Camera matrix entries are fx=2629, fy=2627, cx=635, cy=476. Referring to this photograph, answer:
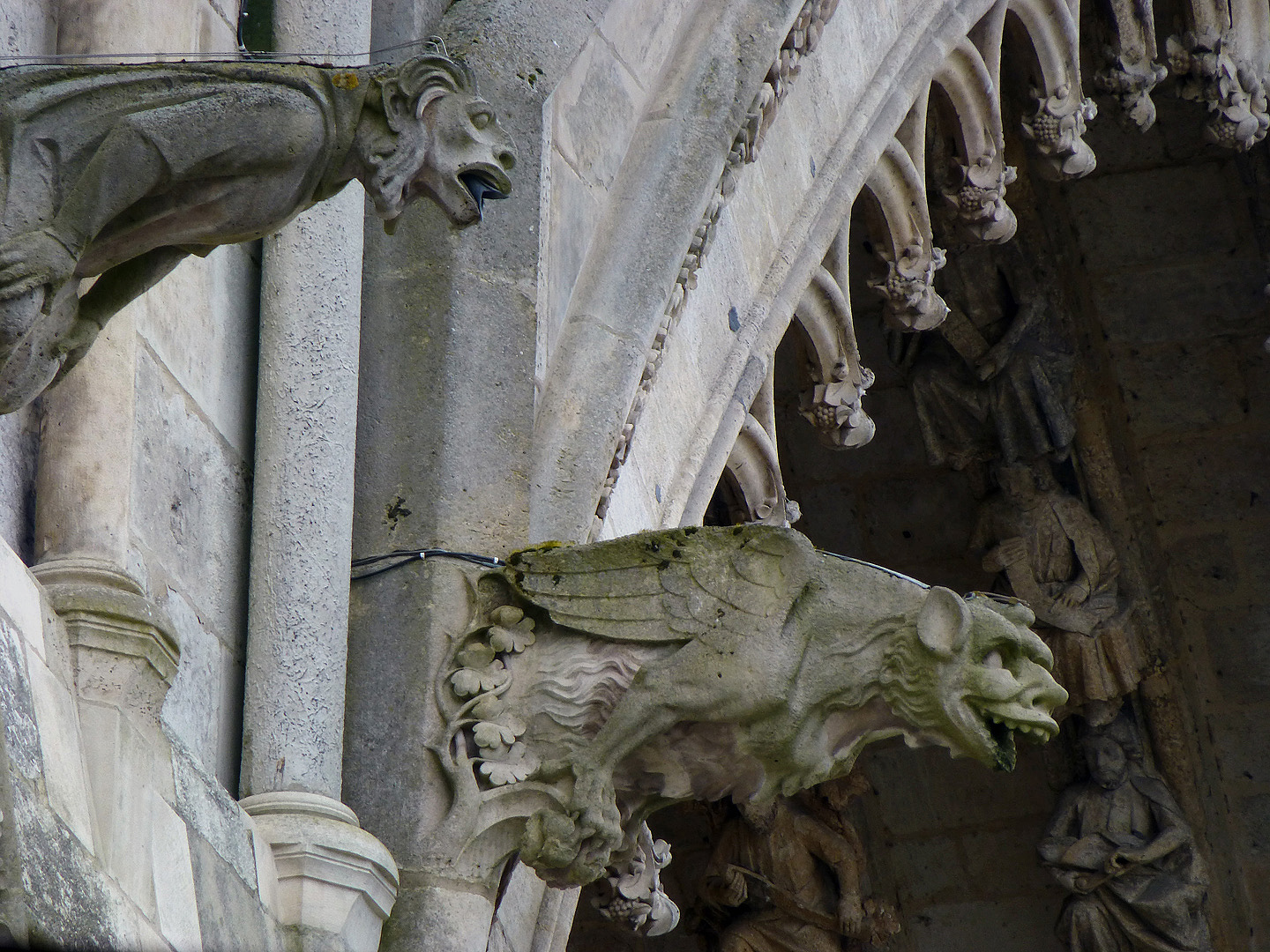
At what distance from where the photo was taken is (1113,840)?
8430 millimetres

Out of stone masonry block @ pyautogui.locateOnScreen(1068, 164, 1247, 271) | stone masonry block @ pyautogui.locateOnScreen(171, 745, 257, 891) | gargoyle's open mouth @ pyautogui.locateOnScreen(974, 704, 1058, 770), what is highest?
stone masonry block @ pyautogui.locateOnScreen(1068, 164, 1247, 271)

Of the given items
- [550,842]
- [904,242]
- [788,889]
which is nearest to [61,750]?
[550,842]

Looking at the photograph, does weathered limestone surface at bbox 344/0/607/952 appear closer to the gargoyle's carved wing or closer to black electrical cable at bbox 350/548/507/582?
black electrical cable at bbox 350/548/507/582

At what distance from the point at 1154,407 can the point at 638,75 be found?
4306 millimetres

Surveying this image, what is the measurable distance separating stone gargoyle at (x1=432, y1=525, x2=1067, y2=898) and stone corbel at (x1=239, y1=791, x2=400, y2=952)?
26cm

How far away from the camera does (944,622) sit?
3.77 meters

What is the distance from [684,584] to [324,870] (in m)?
0.68

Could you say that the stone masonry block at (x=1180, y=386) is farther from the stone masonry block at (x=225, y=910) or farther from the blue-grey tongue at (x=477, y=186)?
the blue-grey tongue at (x=477, y=186)

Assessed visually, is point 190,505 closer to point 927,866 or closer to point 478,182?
point 478,182

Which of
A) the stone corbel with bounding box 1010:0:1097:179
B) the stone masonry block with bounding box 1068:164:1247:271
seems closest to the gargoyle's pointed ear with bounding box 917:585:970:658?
the stone corbel with bounding box 1010:0:1097:179

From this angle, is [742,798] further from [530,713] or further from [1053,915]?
[1053,915]

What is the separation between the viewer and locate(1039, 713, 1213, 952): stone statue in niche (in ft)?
27.6

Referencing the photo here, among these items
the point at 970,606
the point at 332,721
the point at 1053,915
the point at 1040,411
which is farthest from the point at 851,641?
the point at 1053,915

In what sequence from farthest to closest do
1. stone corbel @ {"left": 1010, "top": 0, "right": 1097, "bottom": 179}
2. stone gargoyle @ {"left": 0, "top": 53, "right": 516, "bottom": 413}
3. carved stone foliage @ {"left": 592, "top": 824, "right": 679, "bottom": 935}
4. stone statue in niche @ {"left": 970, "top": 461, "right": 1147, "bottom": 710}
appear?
stone statue in niche @ {"left": 970, "top": 461, "right": 1147, "bottom": 710} < stone corbel @ {"left": 1010, "top": 0, "right": 1097, "bottom": 179} < carved stone foliage @ {"left": 592, "top": 824, "right": 679, "bottom": 935} < stone gargoyle @ {"left": 0, "top": 53, "right": 516, "bottom": 413}
